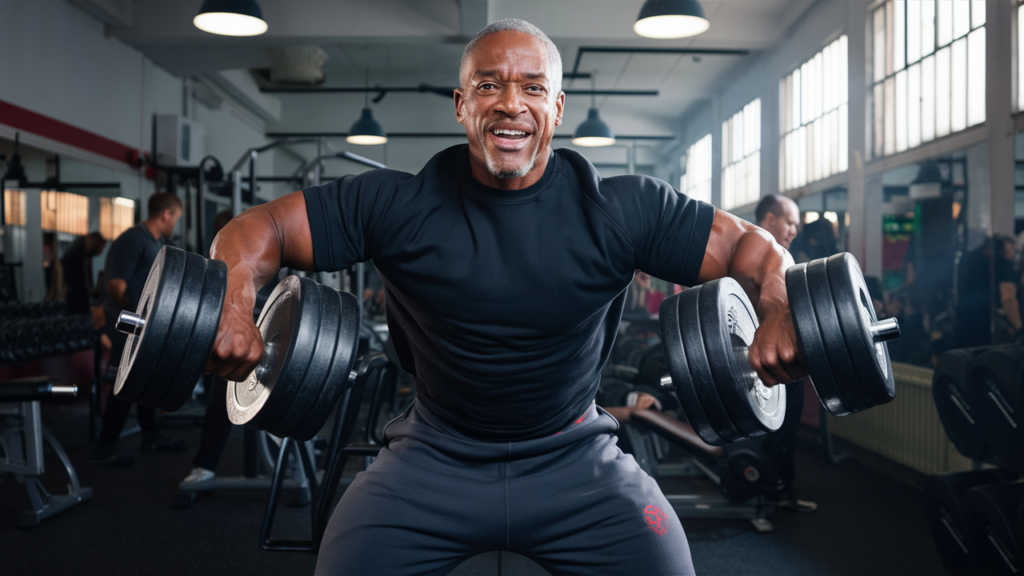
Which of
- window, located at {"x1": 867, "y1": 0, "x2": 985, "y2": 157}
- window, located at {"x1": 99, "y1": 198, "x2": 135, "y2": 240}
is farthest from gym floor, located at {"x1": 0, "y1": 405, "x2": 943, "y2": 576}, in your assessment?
window, located at {"x1": 99, "y1": 198, "x2": 135, "y2": 240}

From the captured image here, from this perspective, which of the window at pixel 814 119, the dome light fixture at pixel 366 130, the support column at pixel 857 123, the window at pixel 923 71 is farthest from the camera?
the dome light fixture at pixel 366 130

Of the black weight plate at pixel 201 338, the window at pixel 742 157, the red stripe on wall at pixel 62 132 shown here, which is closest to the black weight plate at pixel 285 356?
the black weight plate at pixel 201 338

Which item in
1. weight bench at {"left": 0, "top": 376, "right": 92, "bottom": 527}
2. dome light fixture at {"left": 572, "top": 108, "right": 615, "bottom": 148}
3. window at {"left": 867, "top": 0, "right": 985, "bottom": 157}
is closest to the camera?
weight bench at {"left": 0, "top": 376, "right": 92, "bottom": 527}

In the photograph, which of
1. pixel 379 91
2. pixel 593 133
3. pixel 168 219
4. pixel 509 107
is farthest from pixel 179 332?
pixel 379 91

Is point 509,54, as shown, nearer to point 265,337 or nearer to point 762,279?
point 762,279

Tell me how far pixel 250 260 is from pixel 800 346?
0.80 meters

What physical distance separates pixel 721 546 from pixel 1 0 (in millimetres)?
4785

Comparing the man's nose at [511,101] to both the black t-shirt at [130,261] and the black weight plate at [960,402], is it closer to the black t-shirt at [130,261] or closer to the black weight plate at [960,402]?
the black weight plate at [960,402]

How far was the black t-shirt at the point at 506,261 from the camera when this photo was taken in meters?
1.14

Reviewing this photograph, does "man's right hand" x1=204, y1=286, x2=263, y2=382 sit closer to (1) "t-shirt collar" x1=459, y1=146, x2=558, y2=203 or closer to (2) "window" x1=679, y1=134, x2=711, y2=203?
(1) "t-shirt collar" x1=459, y1=146, x2=558, y2=203

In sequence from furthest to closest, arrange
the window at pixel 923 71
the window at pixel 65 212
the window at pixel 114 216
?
the window at pixel 114 216, the window at pixel 65 212, the window at pixel 923 71

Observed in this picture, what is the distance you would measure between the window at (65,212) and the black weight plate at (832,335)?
5.01 metres

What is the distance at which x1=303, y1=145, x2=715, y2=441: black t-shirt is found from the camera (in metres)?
1.14

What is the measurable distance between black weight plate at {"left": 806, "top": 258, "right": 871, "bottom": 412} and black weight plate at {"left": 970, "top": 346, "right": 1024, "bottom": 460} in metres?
1.38
